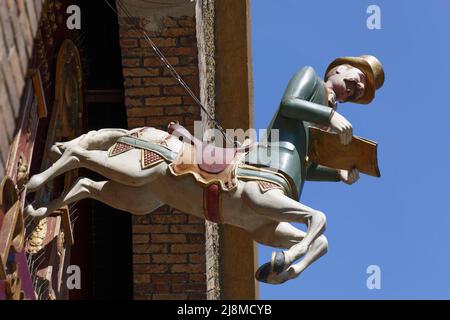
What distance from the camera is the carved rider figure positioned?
6492 mm

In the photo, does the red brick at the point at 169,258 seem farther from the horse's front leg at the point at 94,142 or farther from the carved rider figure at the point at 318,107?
the horse's front leg at the point at 94,142

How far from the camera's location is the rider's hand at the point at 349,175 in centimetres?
674

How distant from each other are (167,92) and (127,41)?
431 mm

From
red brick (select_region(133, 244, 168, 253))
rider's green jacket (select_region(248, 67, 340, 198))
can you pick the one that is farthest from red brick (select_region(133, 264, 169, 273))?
rider's green jacket (select_region(248, 67, 340, 198))

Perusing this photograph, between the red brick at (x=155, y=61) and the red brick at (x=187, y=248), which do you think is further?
the red brick at (x=187, y=248)

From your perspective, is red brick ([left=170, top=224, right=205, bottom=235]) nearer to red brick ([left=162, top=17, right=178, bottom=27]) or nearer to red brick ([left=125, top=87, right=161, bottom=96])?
red brick ([left=125, top=87, right=161, bottom=96])

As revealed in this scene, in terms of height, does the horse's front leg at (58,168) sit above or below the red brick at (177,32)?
below

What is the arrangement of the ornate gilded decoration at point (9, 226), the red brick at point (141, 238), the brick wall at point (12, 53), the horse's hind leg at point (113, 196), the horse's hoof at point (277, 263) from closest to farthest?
the brick wall at point (12, 53)
the ornate gilded decoration at point (9, 226)
the horse's hoof at point (277, 263)
the horse's hind leg at point (113, 196)
the red brick at point (141, 238)

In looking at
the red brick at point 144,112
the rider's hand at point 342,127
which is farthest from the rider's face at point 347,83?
the red brick at point 144,112

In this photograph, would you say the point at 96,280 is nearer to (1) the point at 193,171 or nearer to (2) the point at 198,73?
(2) the point at 198,73

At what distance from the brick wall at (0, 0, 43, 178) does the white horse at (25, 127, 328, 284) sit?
854 millimetres

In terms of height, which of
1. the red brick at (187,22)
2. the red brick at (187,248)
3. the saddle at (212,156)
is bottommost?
the red brick at (187,248)
